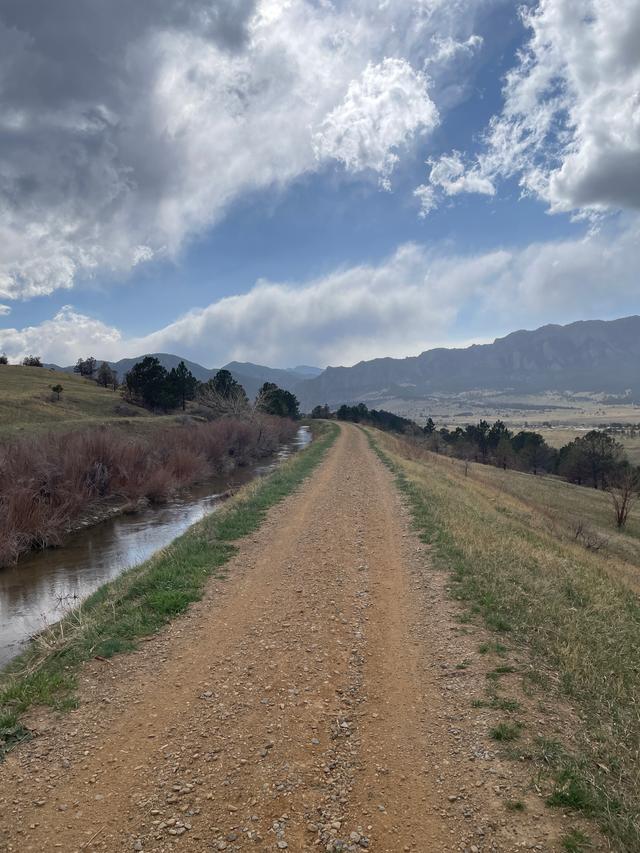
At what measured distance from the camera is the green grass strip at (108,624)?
5.80 m

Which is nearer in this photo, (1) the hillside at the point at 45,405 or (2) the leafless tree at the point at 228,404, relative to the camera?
(1) the hillside at the point at 45,405

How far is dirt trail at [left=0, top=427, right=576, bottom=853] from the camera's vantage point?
3.86 metres

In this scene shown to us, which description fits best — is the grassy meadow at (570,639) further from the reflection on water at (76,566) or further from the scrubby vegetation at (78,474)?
the scrubby vegetation at (78,474)

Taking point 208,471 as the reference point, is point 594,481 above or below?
below

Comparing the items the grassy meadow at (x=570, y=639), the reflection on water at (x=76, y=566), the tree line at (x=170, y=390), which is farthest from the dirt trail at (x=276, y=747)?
the tree line at (x=170, y=390)

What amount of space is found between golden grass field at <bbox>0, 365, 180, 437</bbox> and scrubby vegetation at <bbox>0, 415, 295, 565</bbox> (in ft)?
26.9

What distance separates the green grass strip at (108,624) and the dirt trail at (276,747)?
342 millimetres

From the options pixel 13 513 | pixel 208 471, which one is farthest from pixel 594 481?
pixel 13 513

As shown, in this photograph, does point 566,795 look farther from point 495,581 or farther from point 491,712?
point 495,581

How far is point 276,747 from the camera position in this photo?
484 centimetres

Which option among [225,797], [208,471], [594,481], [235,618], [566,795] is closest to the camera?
[566,795]

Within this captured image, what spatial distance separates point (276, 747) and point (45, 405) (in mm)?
55079

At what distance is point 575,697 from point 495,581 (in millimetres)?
3637

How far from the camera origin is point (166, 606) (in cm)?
840
